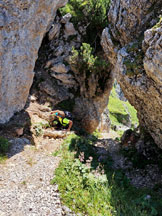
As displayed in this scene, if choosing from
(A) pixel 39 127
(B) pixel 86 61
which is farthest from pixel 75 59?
(A) pixel 39 127

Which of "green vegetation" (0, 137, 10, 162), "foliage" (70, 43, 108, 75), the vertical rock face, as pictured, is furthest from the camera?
"foliage" (70, 43, 108, 75)

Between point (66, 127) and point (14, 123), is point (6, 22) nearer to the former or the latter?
point (14, 123)

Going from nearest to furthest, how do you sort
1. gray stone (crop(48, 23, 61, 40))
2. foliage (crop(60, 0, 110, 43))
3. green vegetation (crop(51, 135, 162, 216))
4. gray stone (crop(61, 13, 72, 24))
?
green vegetation (crop(51, 135, 162, 216)), foliage (crop(60, 0, 110, 43)), gray stone (crop(48, 23, 61, 40)), gray stone (crop(61, 13, 72, 24))

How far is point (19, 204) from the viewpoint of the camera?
514 centimetres

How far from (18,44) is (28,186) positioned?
302 inches

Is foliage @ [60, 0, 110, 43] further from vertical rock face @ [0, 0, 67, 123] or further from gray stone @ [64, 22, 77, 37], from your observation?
vertical rock face @ [0, 0, 67, 123]

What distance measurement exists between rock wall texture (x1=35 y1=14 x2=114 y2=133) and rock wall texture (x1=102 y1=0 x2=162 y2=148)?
22.0 ft

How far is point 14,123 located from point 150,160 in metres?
7.71

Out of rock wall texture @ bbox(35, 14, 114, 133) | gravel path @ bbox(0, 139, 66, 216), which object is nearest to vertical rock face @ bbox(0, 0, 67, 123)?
gravel path @ bbox(0, 139, 66, 216)

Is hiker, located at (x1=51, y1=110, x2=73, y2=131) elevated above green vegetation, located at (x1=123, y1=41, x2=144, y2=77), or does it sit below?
below

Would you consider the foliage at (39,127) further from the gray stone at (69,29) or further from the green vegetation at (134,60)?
the gray stone at (69,29)

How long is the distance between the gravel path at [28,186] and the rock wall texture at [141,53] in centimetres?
480

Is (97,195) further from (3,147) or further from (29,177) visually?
(3,147)

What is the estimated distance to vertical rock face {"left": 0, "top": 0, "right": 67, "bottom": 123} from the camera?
9008 millimetres
